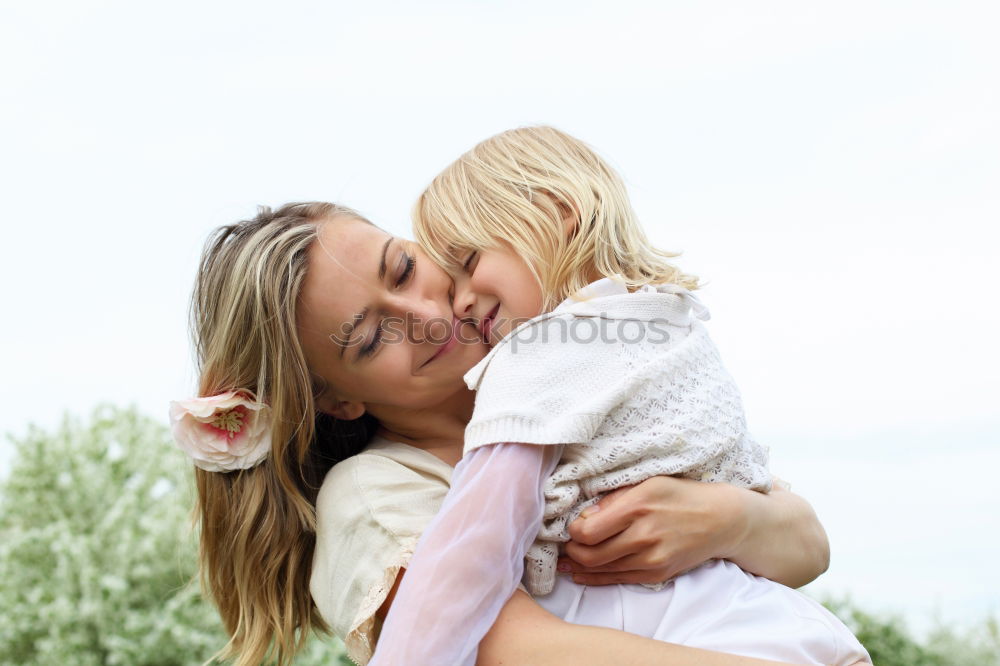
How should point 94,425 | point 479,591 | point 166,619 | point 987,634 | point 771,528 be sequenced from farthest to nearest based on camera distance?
point 94,425
point 987,634
point 166,619
point 771,528
point 479,591

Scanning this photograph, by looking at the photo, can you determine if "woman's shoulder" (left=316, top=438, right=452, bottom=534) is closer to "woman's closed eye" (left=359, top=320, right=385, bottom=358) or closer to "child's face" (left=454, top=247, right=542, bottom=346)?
"woman's closed eye" (left=359, top=320, right=385, bottom=358)

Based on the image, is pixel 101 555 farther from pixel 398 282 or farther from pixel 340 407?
pixel 398 282

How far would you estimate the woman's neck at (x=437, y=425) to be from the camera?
272 centimetres

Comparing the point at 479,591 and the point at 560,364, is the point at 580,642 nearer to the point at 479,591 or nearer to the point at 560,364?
the point at 479,591

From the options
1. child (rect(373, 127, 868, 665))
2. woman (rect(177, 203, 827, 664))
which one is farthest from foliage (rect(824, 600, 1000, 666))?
child (rect(373, 127, 868, 665))

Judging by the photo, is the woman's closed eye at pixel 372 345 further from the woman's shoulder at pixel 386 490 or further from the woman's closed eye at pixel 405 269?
the woman's shoulder at pixel 386 490

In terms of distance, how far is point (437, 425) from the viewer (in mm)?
2748

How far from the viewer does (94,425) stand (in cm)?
669

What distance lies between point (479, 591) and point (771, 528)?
37.2 inches

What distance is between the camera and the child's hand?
2172 mm

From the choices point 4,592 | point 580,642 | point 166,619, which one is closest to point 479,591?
point 580,642

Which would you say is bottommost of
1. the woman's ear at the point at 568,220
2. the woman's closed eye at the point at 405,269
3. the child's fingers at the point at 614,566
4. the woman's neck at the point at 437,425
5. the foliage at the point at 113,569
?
the foliage at the point at 113,569

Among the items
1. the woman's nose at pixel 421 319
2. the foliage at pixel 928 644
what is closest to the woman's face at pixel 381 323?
the woman's nose at pixel 421 319

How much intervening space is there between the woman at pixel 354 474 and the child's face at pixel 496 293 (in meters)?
0.05
